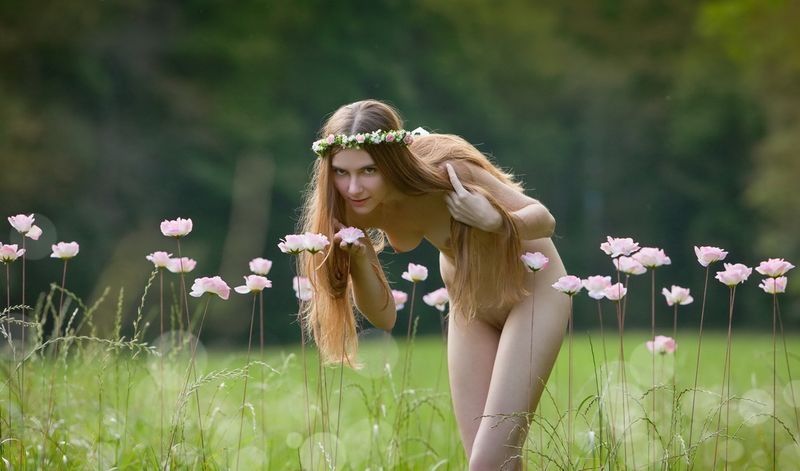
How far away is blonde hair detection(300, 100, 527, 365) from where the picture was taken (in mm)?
2770

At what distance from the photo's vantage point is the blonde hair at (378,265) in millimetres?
2770

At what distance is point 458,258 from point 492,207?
0.21 meters

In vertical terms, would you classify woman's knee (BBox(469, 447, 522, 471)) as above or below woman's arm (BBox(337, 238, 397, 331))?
below

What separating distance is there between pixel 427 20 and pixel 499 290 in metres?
16.0

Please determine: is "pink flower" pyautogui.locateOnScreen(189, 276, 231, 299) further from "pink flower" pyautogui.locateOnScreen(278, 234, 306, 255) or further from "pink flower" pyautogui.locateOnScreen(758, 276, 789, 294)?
"pink flower" pyautogui.locateOnScreen(758, 276, 789, 294)

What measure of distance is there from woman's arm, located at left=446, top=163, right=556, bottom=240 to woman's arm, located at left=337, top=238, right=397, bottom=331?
0.29 m

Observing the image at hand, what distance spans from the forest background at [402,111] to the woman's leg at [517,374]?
28.9ft

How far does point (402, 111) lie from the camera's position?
592 inches

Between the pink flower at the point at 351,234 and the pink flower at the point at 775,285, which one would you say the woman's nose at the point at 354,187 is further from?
the pink flower at the point at 775,285

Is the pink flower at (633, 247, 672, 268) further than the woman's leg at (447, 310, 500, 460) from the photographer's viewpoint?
No

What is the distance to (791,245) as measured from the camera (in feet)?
51.1

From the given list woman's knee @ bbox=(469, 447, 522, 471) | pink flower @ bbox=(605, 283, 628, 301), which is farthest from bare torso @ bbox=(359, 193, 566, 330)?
woman's knee @ bbox=(469, 447, 522, 471)

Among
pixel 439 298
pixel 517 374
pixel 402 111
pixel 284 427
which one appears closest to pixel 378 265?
pixel 439 298

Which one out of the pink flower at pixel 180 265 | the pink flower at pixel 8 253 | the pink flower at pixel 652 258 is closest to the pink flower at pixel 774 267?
the pink flower at pixel 652 258
